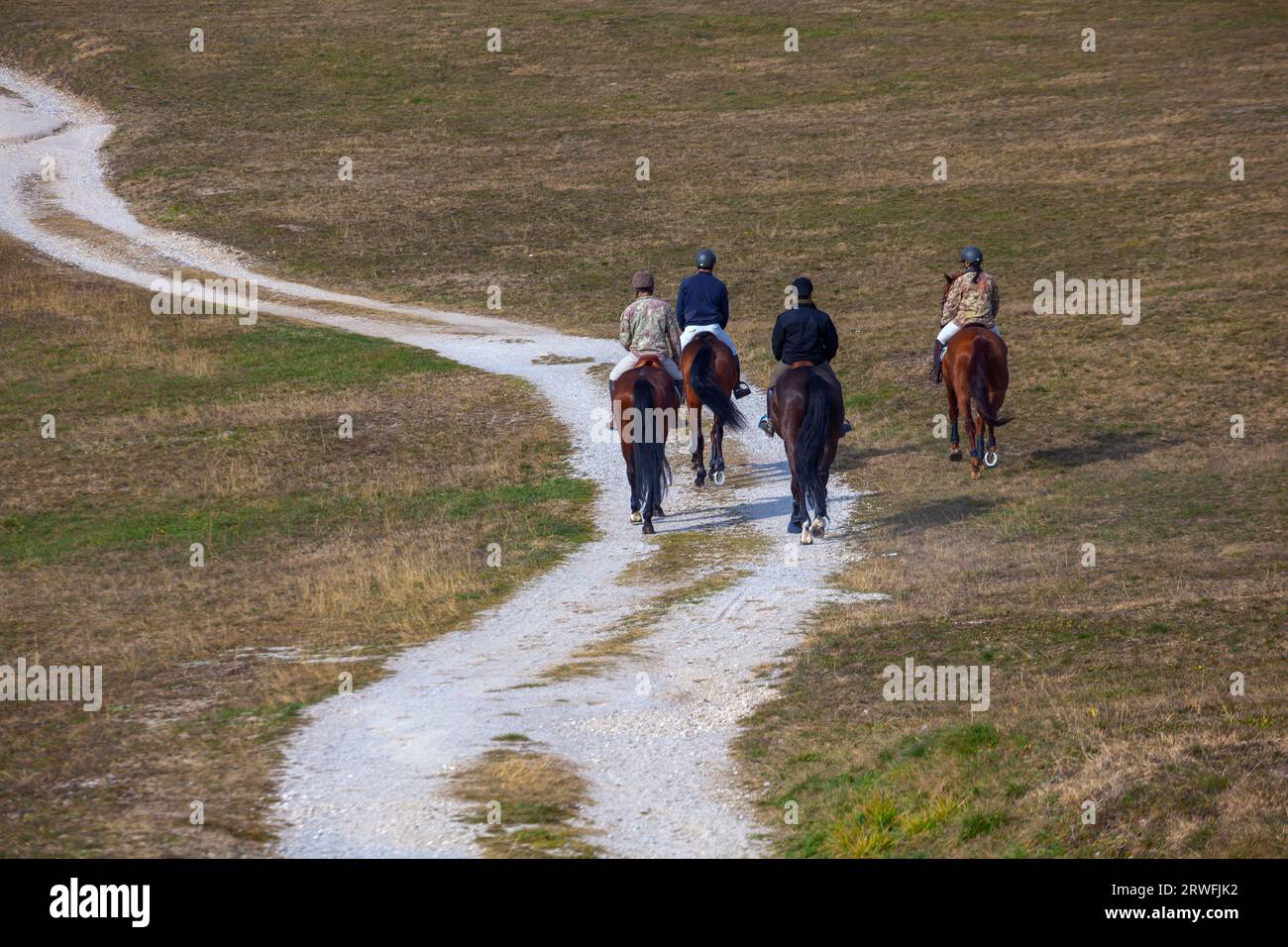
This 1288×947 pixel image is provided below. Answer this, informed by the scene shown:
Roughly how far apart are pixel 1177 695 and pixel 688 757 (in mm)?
3956

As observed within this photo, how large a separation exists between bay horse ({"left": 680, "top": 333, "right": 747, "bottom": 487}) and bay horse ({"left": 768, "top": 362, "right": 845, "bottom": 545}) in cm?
217

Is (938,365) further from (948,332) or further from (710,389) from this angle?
(710,389)

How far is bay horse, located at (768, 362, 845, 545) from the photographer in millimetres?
17922

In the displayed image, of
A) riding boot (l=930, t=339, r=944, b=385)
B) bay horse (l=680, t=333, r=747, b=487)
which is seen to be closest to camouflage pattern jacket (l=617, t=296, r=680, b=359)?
bay horse (l=680, t=333, r=747, b=487)

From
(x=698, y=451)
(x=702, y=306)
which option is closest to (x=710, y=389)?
(x=702, y=306)

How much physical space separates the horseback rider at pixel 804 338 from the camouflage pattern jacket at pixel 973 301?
170 inches

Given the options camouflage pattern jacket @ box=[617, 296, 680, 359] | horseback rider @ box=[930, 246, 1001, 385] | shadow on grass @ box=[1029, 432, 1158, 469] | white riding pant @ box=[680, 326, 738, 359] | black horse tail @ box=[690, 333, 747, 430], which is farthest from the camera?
shadow on grass @ box=[1029, 432, 1158, 469]

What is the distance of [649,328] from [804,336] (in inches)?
88.2

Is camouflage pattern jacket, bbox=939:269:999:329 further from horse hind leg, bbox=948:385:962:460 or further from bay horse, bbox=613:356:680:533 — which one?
bay horse, bbox=613:356:680:533

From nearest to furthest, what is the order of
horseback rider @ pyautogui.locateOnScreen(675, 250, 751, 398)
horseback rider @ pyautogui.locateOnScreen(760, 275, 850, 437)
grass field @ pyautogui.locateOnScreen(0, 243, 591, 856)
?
grass field @ pyautogui.locateOnScreen(0, 243, 591, 856) < horseback rider @ pyautogui.locateOnScreen(760, 275, 850, 437) < horseback rider @ pyautogui.locateOnScreen(675, 250, 751, 398)

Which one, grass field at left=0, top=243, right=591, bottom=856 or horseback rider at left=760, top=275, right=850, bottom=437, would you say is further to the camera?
horseback rider at left=760, top=275, right=850, bottom=437
